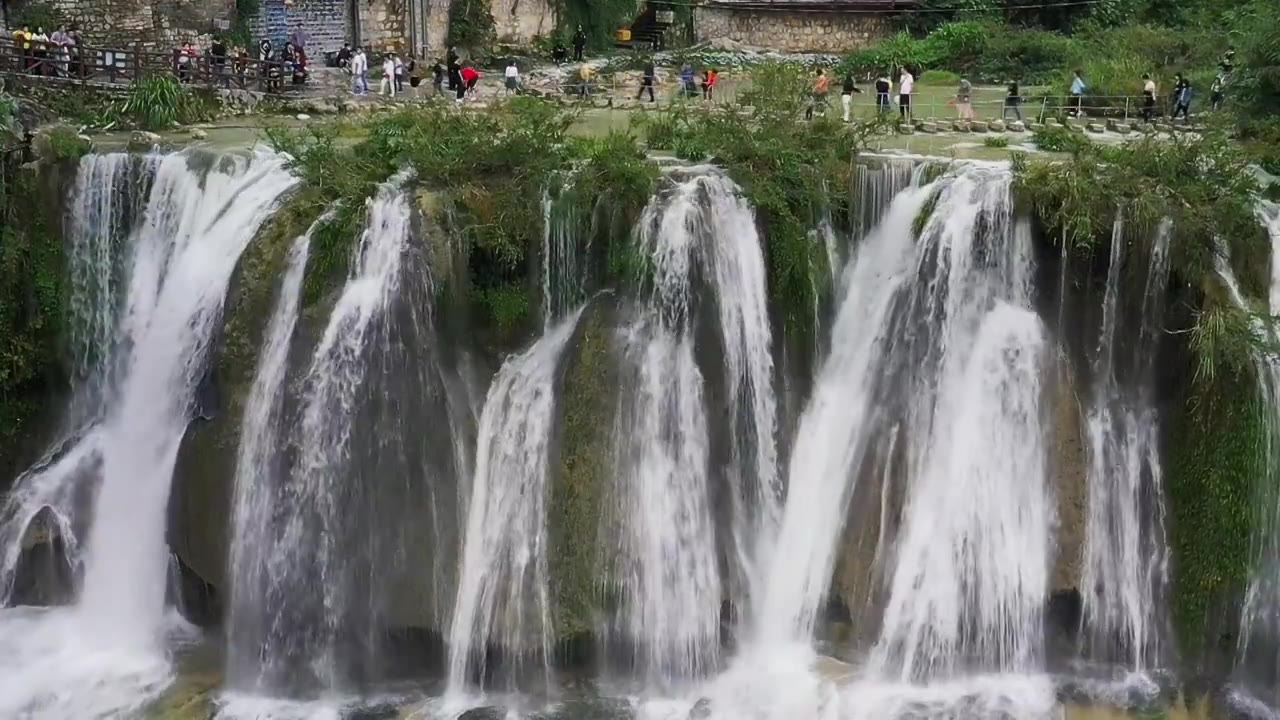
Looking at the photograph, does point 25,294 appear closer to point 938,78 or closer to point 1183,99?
point 1183,99

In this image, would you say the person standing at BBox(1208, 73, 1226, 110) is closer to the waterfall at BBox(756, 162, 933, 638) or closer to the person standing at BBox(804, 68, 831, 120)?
the person standing at BBox(804, 68, 831, 120)

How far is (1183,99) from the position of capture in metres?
20.0

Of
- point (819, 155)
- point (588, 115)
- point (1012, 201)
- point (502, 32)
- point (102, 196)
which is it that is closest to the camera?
point (1012, 201)

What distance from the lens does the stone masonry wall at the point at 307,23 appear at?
27547mm

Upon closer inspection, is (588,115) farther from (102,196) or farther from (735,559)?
(735,559)

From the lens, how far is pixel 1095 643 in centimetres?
1351

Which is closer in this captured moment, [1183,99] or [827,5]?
[1183,99]

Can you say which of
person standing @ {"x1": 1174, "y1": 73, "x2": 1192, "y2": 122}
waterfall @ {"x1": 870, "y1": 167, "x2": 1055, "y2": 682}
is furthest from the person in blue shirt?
waterfall @ {"x1": 870, "y1": 167, "x2": 1055, "y2": 682}

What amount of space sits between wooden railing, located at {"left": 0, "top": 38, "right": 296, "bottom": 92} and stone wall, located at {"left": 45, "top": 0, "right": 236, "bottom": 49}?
209 cm

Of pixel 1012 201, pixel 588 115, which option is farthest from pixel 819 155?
pixel 588 115

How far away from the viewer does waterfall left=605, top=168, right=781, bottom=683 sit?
13812 millimetres

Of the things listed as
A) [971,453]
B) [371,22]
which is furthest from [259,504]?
[371,22]

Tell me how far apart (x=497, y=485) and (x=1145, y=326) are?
7752mm

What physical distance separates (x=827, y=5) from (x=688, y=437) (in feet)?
71.8
